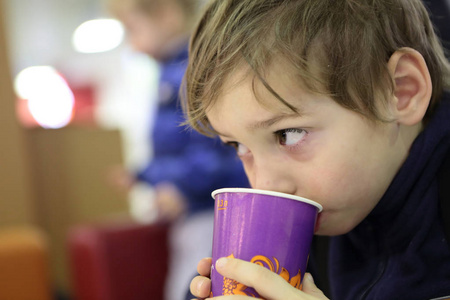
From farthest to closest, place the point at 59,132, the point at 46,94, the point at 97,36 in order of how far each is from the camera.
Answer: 1. the point at 46,94
2. the point at 97,36
3. the point at 59,132

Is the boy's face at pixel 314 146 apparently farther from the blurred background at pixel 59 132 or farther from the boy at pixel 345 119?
the blurred background at pixel 59 132

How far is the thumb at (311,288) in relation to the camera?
0.52 metres

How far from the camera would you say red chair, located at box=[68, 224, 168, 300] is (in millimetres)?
1842

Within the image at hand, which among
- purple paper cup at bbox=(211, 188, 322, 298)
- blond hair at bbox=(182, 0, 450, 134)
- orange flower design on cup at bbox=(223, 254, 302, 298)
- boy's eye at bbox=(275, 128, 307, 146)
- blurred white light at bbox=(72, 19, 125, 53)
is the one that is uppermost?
blurred white light at bbox=(72, 19, 125, 53)

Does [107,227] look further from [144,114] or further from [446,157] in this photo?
[144,114]

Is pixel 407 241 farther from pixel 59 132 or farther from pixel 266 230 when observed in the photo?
pixel 59 132

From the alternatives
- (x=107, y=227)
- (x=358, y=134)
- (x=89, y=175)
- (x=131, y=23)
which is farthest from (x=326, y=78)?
(x=89, y=175)

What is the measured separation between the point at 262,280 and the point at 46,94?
20.7ft

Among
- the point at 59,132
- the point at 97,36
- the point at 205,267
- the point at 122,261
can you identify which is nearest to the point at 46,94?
the point at 97,36

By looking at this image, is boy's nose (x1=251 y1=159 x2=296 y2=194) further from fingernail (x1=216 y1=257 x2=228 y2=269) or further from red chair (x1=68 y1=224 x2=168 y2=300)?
red chair (x1=68 y1=224 x2=168 y2=300)

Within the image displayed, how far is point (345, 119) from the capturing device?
566mm

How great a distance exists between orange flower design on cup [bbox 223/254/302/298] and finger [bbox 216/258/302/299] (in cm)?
1

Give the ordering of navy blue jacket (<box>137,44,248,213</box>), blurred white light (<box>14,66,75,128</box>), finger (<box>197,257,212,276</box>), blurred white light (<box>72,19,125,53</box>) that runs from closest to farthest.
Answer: finger (<box>197,257,212,276</box>)
navy blue jacket (<box>137,44,248,213</box>)
blurred white light (<box>72,19,125,53</box>)
blurred white light (<box>14,66,75,128</box>)

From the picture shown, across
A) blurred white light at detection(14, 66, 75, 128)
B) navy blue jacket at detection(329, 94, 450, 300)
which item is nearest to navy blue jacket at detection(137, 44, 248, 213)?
navy blue jacket at detection(329, 94, 450, 300)
